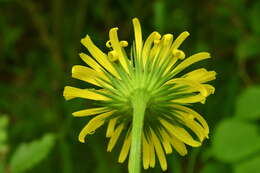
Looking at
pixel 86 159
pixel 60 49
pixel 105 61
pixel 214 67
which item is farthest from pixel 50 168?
pixel 105 61

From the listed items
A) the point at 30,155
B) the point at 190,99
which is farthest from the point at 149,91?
the point at 30,155

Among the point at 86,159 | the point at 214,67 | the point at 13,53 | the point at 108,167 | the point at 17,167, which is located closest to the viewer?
the point at 17,167

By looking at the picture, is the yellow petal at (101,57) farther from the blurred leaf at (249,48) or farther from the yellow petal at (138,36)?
the blurred leaf at (249,48)

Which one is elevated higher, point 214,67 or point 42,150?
point 214,67

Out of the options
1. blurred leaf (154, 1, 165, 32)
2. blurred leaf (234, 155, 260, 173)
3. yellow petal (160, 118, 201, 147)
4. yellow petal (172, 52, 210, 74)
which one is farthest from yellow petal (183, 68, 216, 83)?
blurred leaf (154, 1, 165, 32)

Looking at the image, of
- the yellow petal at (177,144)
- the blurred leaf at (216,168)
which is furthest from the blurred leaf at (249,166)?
the yellow petal at (177,144)

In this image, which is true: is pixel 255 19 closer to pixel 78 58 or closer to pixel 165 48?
pixel 78 58

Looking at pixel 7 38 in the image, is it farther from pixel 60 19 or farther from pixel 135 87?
pixel 135 87
